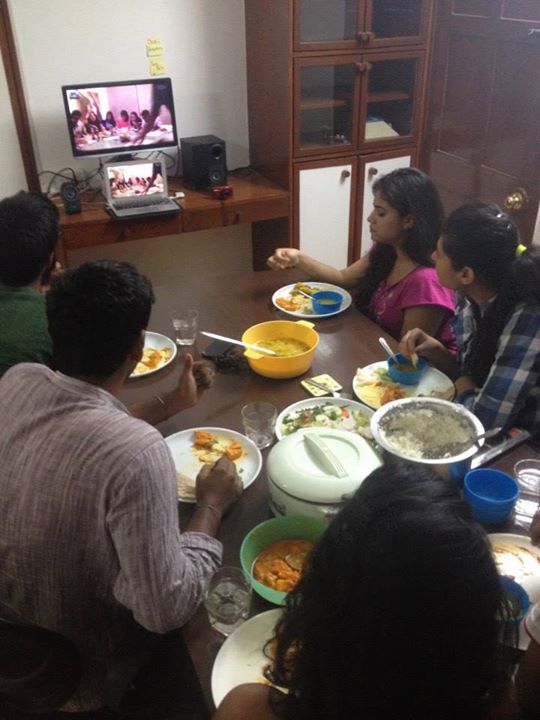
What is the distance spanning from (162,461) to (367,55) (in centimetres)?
288

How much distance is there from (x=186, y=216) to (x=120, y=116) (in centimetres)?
57

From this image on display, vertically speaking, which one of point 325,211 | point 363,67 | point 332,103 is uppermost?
point 363,67

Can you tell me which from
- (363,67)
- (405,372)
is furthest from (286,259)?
(363,67)

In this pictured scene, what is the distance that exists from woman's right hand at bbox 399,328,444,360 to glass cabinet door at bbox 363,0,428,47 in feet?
6.68

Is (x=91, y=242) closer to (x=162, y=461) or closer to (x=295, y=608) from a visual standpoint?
(x=162, y=461)

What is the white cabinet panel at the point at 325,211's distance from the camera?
340 cm

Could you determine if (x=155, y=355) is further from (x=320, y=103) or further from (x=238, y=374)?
(x=320, y=103)

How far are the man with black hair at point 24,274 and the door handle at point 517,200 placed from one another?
6.89 feet

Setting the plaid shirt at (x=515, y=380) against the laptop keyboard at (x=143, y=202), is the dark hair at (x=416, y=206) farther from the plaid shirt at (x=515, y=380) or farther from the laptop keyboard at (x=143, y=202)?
the laptop keyboard at (x=143, y=202)

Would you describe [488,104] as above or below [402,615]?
above

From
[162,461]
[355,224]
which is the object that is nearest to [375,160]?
[355,224]

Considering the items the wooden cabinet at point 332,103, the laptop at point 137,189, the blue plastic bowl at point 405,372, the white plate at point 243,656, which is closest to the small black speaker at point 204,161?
the laptop at point 137,189

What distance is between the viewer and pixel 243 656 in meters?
0.99

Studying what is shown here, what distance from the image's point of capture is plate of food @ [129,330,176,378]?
69.7 inches
